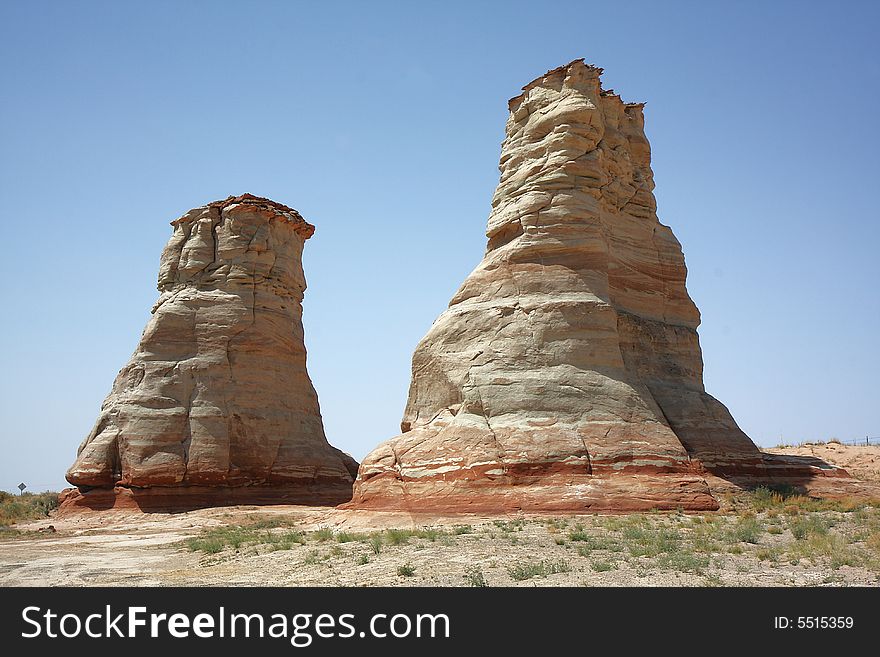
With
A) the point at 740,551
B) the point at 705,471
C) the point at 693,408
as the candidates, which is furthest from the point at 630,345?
the point at 740,551

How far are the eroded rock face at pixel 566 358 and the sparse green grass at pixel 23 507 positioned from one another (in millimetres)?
20945

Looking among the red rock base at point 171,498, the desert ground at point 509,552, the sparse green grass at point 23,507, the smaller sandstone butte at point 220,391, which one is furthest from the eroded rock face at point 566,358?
the sparse green grass at point 23,507

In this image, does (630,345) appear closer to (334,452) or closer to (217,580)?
(217,580)

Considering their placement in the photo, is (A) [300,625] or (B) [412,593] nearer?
(A) [300,625]

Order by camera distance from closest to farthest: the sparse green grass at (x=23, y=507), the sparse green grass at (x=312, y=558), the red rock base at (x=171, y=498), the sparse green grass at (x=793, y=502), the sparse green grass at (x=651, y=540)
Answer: the sparse green grass at (x=651, y=540), the sparse green grass at (x=312, y=558), the sparse green grass at (x=793, y=502), the red rock base at (x=171, y=498), the sparse green grass at (x=23, y=507)

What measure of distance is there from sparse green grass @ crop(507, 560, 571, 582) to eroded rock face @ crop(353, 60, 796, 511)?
6654mm

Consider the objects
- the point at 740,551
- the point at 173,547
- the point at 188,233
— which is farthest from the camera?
the point at 188,233

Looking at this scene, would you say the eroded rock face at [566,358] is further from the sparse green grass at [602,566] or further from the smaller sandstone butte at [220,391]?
the smaller sandstone butte at [220,391]

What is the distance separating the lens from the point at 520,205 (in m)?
25.2

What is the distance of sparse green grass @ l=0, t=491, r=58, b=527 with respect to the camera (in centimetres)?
3533

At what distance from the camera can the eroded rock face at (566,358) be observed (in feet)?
65.7

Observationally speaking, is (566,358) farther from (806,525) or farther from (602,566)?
(602,566)

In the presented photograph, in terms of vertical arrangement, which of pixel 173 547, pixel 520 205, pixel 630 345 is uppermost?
pixel 520 205

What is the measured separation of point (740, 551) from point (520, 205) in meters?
14.8
